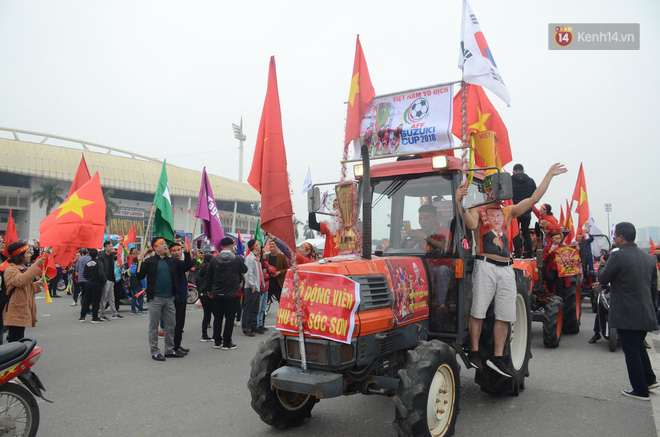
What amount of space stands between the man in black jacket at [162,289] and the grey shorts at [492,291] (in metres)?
5.03

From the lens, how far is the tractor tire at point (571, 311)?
30.9ft

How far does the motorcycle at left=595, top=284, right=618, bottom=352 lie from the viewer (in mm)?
8016

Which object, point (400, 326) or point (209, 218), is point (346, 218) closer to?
point (400, 326)

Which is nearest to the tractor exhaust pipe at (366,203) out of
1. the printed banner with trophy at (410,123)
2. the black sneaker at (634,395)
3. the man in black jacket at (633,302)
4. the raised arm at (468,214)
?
the raised arm at (468,214)

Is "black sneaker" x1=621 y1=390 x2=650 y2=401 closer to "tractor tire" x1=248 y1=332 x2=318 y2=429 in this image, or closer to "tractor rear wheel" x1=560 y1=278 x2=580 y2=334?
"tractor tire" x1=248 y1=332 x2=318 y2=429

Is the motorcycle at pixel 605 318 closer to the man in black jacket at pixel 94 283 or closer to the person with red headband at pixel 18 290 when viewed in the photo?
the person with red headband at pixel 18 290

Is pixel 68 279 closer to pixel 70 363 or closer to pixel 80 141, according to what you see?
pixel 70 363

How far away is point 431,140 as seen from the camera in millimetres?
5129

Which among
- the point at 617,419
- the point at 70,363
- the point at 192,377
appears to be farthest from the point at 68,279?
the point at 617,419

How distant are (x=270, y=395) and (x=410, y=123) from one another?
322 cm

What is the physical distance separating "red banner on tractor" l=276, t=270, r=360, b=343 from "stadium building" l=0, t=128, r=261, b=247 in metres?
53.7

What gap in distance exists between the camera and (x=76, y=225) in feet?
22.6

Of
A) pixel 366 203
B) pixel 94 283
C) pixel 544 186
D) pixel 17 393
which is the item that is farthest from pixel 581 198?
pixel 17 393

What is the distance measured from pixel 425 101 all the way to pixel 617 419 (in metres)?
3.83
